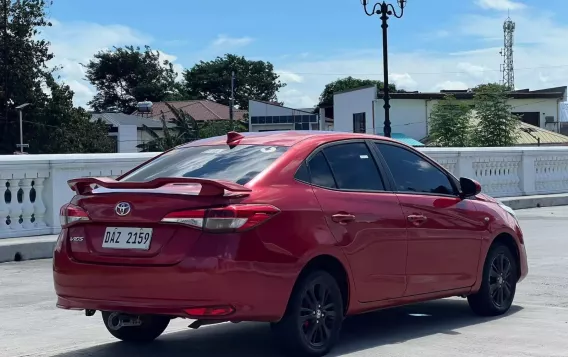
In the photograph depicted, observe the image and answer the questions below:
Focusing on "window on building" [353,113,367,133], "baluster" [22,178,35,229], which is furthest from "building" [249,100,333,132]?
"baluster" [22,178,35,229]

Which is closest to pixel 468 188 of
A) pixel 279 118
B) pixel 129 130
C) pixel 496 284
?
pixel 496 284

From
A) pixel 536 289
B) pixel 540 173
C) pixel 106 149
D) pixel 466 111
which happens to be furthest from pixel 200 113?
pixel 536 289

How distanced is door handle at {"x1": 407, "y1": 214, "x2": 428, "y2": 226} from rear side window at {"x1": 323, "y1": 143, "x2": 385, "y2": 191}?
323 millimetres

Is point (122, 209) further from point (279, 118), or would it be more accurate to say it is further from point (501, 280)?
point (279, 118)

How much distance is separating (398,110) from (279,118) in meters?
14.4

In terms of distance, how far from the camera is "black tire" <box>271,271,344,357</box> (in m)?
5.96

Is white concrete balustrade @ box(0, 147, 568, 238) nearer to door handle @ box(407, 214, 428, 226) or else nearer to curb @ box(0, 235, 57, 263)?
curb @ box(0, 235, 57, 263)

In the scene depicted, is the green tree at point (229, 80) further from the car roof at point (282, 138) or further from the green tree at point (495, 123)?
the car roof at point (282, 138)

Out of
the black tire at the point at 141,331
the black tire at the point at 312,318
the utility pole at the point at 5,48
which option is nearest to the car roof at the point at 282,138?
the black tire at the point at 312,318

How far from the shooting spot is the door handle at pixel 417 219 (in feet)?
22.9

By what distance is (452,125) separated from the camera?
1976 inches

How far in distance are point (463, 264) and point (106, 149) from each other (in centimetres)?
6624

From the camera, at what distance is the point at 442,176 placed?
7648mm

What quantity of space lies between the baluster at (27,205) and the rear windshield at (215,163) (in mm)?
6077
